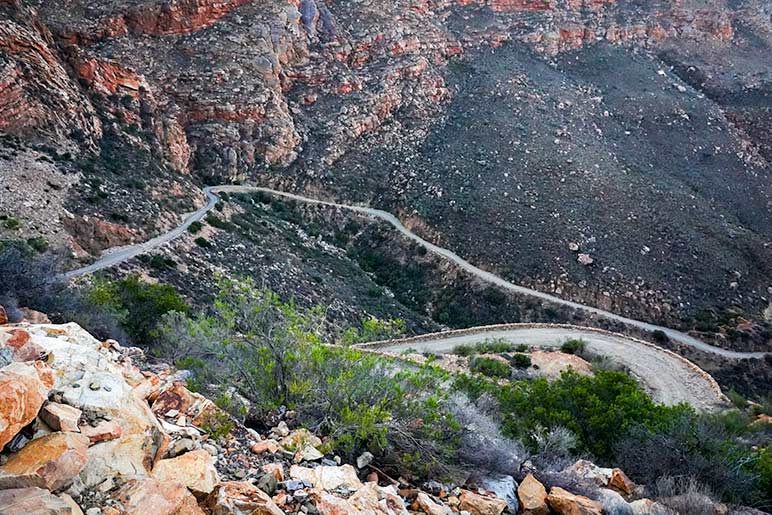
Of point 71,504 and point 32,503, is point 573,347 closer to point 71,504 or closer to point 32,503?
point 71,504

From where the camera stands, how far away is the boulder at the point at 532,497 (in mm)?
7470

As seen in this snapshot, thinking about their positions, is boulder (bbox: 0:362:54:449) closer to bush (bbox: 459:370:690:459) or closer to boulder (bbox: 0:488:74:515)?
boulder (bbox: 0:488:74:515)

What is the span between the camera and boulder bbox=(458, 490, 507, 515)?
23.3 feet

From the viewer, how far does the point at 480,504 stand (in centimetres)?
714

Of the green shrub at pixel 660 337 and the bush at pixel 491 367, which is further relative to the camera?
the green shrub at pixel 660 337

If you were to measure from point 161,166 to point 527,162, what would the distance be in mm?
27990

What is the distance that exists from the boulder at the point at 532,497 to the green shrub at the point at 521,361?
17.4 m

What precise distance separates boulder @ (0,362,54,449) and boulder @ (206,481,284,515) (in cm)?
179

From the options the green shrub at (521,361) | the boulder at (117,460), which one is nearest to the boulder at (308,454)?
the boulder at (117,460)

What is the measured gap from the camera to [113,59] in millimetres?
39000

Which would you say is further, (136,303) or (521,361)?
(521,361)

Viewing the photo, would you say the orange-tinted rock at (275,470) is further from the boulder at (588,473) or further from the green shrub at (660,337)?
the green shrub at (660,337)

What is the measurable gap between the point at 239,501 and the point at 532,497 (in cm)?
437

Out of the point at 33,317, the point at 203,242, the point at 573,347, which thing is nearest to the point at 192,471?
the point at 33,317
